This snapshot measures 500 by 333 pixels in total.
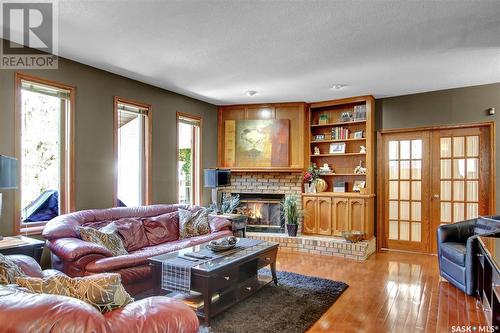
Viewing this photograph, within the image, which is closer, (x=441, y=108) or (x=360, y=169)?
(x=441, y=108)

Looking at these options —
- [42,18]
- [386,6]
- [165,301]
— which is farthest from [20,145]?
[386,6]

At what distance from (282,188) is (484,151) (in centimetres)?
334

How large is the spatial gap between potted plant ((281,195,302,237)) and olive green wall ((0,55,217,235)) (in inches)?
79.8

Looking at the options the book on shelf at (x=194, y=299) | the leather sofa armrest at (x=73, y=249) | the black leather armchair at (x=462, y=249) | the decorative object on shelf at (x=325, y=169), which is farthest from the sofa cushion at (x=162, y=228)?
the black leather armchair at (x=462, y=249)

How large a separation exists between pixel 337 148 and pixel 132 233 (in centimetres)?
397

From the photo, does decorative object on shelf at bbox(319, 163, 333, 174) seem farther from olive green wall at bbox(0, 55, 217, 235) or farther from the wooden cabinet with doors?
olive green wall at bbox(0, 55, 217, 235)

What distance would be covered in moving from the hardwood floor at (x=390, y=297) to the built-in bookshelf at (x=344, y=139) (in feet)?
4.76

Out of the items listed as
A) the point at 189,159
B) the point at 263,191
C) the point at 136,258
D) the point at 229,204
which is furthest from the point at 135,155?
the point at 263,191

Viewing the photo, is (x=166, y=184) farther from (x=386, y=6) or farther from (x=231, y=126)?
(x=386, y=6)

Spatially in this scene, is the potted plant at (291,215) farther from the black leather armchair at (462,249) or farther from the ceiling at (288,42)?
the black leather armchair at (462,249)

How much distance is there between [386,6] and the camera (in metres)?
2.67

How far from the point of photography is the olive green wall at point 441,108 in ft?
16.5

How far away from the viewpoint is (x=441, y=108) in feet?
17.7

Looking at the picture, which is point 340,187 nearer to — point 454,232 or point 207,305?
point 454,232
